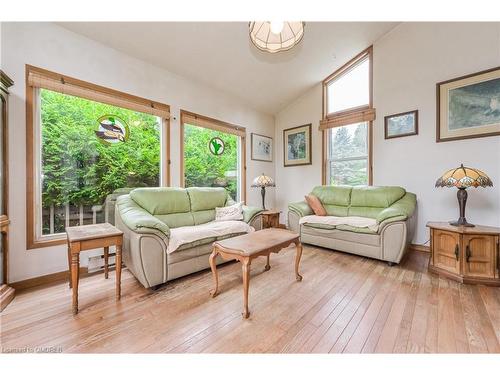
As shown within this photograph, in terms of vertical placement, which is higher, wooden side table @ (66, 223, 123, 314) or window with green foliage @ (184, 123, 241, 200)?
window with green foliage @ (184, 123, 241, 200)

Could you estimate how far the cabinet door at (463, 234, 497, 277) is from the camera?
82.7 inches

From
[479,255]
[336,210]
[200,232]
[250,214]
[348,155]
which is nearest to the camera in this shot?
[479,255]

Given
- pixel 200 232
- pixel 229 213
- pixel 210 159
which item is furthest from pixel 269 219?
pixel 200 232

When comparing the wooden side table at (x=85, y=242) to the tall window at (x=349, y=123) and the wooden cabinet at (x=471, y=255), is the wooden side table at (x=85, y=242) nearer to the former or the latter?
the wooden cabinet at (x=471, y=255)

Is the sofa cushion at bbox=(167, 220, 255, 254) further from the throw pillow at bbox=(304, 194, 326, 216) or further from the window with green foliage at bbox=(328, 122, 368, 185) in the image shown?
the window with green foliage at bbox=(328, 122, 368, 185)

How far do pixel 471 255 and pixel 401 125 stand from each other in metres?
2.08

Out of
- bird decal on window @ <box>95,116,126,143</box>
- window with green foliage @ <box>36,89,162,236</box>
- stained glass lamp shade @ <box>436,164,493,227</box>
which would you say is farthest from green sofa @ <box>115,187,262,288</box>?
stained glass lamp shade @ <box>436,164,493,227</box>

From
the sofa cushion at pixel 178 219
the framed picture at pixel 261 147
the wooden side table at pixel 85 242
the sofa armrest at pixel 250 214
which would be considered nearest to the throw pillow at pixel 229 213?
the sofa armrest at pixel 250 214

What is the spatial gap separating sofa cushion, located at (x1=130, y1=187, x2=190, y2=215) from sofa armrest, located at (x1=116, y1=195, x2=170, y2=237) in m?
0.12

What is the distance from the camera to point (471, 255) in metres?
2.16

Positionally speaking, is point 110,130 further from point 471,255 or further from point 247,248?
point 471,255

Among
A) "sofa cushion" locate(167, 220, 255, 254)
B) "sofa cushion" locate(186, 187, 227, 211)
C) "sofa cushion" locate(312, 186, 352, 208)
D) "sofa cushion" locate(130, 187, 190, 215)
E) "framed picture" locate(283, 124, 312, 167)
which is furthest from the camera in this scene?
"framed picture" locate(283, 124, 312, 167)

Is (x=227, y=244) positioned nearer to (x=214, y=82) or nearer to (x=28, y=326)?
(x=28, y=326)
